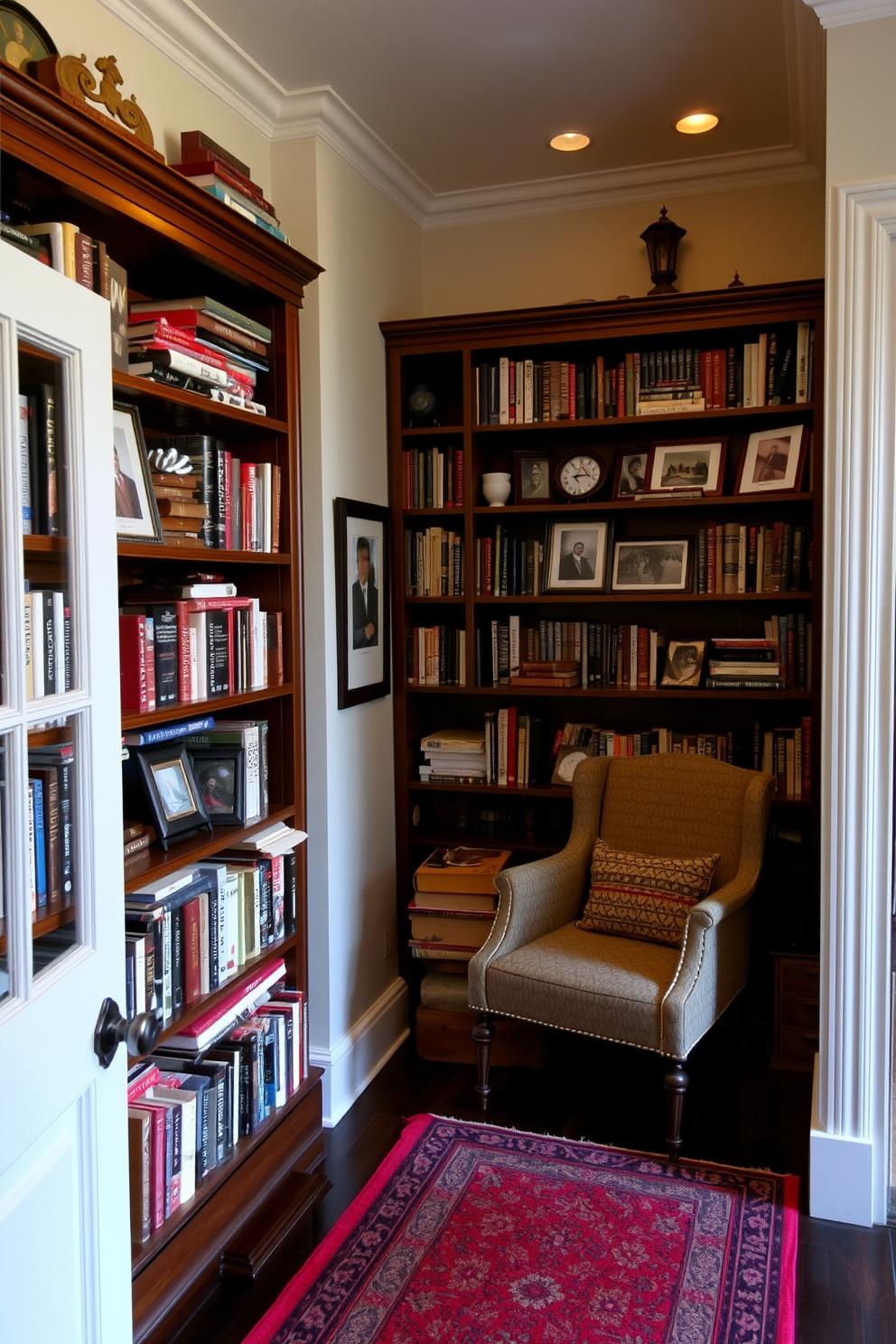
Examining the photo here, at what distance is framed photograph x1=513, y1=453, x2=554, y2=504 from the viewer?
353 centimetres

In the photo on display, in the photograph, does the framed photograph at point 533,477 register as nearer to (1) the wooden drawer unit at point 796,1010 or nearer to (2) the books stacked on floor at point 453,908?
(2) the books stacked on floor at point 453,908

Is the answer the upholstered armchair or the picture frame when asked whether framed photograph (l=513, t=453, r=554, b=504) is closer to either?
the upholstered armchair

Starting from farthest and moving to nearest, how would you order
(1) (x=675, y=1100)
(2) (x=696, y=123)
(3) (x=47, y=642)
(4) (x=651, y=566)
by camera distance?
(4) (x=651, y=566) → (2) (x=696, y=123) → (1) (x=675, y=1100) → (3) (x=47, y=642)

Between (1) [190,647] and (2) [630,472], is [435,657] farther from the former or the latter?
(1) [190,647]

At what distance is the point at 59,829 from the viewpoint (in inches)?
51.9

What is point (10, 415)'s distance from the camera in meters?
1.13

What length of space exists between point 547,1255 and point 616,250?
10.1ft

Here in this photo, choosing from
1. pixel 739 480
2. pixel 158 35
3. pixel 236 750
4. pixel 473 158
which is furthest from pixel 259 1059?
pixel 473 158

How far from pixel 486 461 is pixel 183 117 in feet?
4.93

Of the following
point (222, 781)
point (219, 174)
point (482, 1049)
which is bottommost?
point (482, 1049)

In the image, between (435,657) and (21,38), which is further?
(435,657)

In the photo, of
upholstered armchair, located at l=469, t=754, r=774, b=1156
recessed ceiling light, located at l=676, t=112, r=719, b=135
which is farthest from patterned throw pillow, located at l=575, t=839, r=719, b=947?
recessed ceiling light, located at l=676, t=112, r=719, b=135

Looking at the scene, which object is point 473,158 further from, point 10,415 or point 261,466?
point 10,415

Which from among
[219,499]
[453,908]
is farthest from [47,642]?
[453,908]
